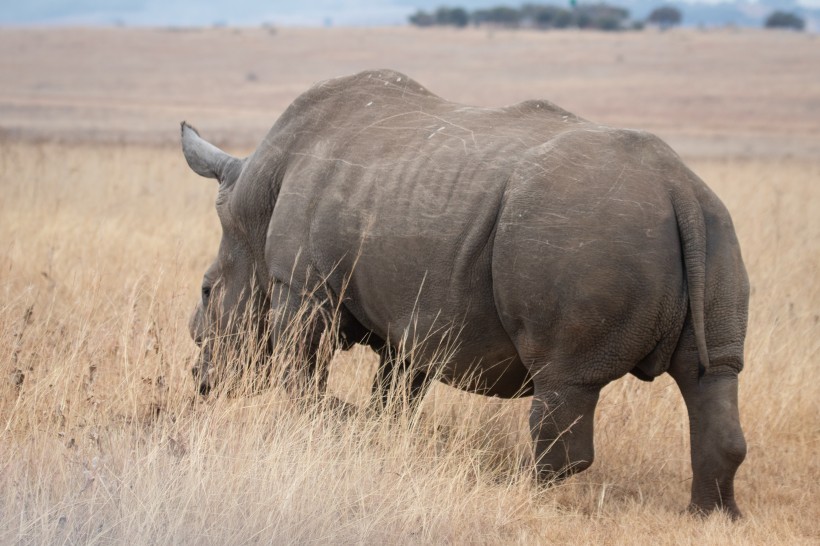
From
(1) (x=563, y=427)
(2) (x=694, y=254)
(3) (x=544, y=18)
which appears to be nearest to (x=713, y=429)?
(1) (x=563, y=427)

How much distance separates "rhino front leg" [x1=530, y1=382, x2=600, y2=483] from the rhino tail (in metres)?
0.51

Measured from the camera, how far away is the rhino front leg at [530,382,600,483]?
4.77 meters

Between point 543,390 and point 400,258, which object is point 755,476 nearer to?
point 543,390

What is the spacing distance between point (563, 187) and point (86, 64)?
49.6 metres

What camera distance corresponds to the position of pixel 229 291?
621 cm

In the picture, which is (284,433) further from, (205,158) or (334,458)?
(205,158)

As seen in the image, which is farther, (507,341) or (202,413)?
(202,413)

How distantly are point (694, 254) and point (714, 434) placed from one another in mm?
750

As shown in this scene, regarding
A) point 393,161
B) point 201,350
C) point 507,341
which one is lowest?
point 201,350

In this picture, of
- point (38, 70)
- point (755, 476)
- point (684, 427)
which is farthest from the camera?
point (38, 70)

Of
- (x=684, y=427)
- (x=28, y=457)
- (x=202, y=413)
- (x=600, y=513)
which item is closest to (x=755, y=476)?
(x=684, y=427)

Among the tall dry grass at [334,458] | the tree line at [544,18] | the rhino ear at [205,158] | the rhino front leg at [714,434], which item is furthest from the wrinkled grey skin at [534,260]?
the tree line at [544,18]

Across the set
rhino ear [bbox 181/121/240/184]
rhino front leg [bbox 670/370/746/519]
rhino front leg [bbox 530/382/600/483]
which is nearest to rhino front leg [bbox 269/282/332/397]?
rhino ear [bbox 181/121/240/184]

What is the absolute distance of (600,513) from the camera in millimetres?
5062
